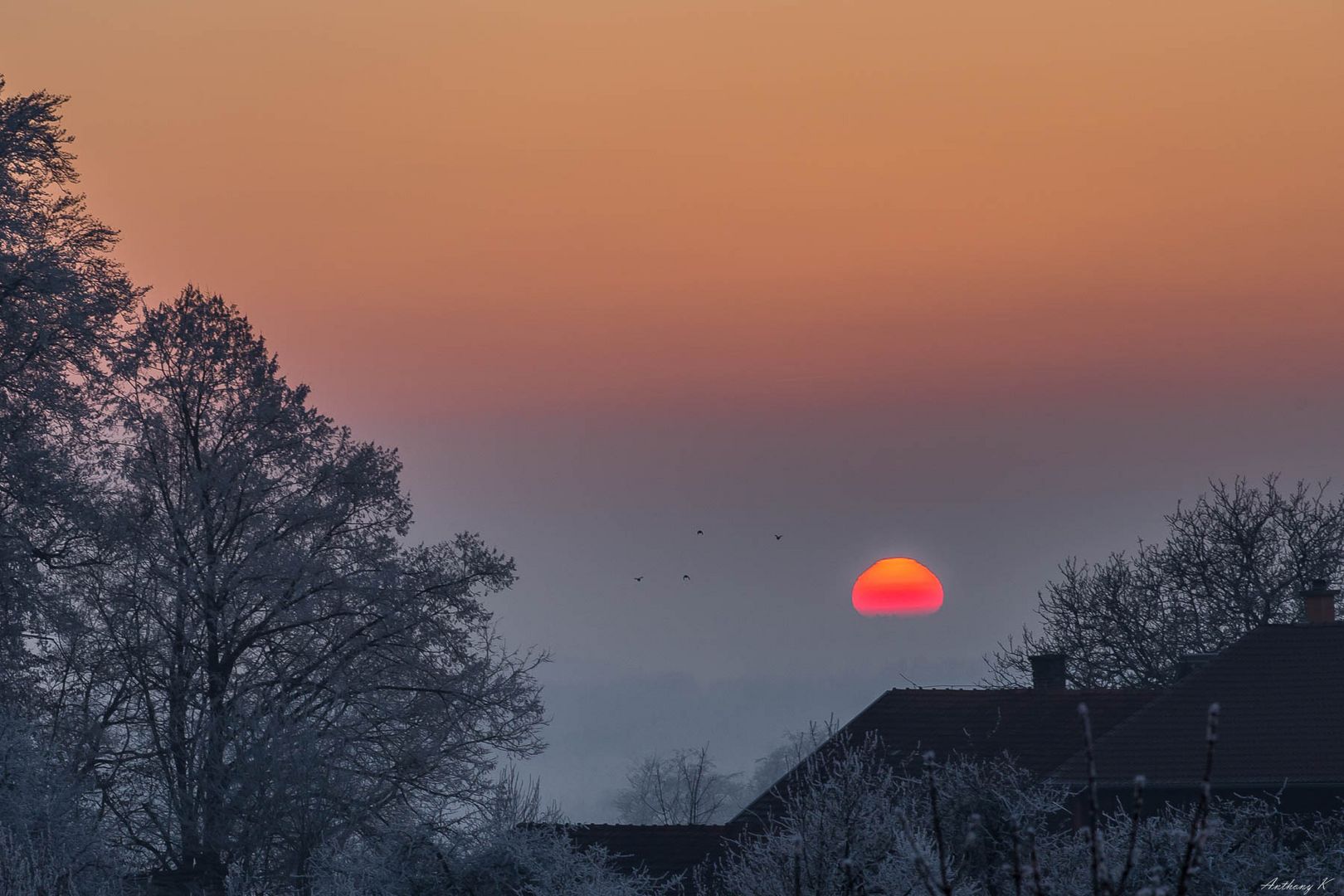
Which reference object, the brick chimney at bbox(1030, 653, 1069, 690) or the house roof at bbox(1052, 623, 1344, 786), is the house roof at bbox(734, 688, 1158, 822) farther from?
the brick chimney at bbox(1030, 653, 1069, 690)

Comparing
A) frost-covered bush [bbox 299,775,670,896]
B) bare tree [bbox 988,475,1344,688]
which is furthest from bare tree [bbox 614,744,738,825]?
frost-covered bush [bbox 299,775,670,896]

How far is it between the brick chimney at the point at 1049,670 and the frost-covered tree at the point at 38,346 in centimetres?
2126

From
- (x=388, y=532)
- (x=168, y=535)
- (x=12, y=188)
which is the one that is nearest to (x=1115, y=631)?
(x=388, y=532)

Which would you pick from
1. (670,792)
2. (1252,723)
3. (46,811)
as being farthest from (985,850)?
(670,792)

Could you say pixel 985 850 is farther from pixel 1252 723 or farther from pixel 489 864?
pixel 1252 723

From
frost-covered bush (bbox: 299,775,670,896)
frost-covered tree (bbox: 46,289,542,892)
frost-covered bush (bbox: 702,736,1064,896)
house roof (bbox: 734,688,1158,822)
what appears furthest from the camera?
house roof (bbox: 734,688,1158,822)

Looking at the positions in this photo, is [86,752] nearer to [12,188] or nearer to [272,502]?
[272,502]

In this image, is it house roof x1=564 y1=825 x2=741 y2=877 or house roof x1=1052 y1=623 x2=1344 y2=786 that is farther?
house roof x1=1052 y1=623 x2=1344 y2=786

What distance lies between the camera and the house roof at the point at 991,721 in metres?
28.5

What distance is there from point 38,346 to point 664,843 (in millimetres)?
13719

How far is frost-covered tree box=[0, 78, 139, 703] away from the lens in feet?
76.4

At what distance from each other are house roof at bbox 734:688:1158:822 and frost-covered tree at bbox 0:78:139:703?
13456 mm

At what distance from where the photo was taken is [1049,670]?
3409 centimetres

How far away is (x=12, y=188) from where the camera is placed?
23359 millimetres
